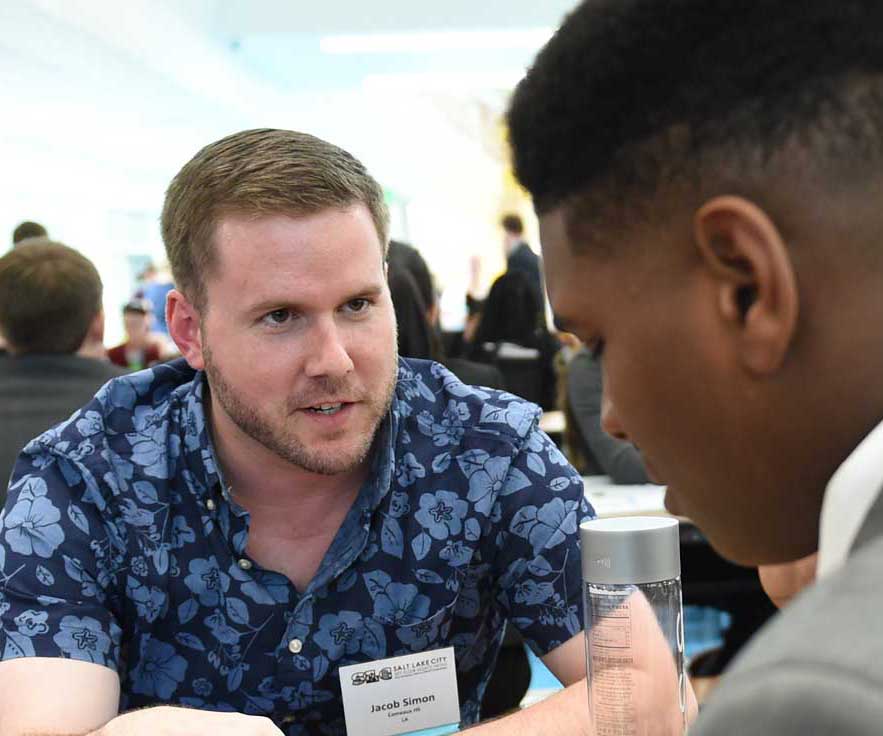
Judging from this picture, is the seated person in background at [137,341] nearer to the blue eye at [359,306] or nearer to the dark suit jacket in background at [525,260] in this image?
the dark suit jacket in background at [525,260]

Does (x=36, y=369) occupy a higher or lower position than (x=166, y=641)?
higher

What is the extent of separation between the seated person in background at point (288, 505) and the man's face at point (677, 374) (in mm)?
785

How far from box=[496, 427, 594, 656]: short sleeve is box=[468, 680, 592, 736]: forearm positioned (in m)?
0.17

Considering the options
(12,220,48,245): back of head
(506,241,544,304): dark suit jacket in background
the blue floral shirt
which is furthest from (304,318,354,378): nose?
(506,241,544,304): dark suit jacket in background

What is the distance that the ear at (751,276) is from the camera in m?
0.58

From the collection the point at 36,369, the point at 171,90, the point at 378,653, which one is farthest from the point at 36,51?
the point at 378,653

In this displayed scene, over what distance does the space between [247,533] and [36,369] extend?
1524 millimetres

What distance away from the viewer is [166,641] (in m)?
1.52

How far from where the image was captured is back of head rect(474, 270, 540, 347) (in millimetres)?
5777

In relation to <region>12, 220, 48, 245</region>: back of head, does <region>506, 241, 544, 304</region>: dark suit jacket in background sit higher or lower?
lower

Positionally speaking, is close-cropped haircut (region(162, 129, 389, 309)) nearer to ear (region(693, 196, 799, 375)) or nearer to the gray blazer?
ear (region(693, 196, 799, 375))

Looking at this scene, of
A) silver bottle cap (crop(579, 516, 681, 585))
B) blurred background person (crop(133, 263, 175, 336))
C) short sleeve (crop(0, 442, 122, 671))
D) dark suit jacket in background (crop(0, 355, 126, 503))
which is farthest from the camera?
blurred background person (crop(133, 263, 175, 336))

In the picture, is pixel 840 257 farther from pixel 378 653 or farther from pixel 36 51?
pixel 36 51

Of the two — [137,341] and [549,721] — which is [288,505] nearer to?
[549,721]
